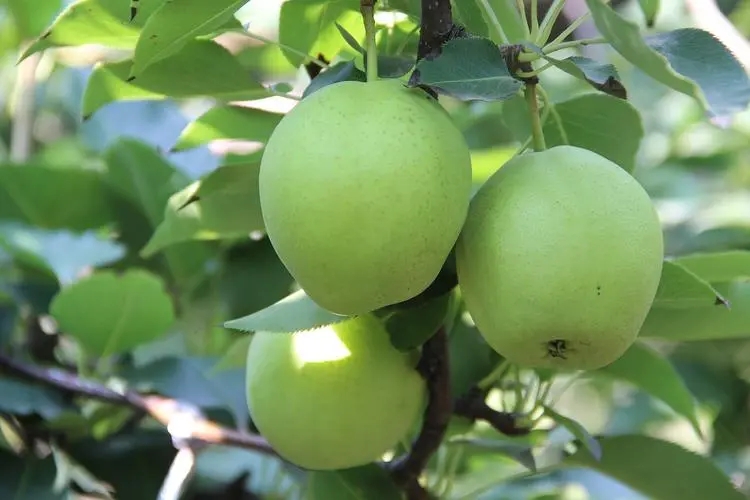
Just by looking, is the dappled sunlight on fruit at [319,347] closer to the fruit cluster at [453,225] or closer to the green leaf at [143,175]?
the fruit cluster at [453,225]

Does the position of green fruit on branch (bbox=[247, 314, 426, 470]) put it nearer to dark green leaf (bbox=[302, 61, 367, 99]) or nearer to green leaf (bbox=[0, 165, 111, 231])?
dark green leaf (bbox=[302, 61, 367, 99])

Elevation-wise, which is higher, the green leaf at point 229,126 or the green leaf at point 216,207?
the green leaf at point 229,126

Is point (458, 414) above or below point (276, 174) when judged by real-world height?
below

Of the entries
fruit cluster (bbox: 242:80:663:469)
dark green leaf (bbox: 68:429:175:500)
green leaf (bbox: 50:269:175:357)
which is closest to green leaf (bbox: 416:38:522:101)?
fruit cluster (bbox: 242:80:663:469)

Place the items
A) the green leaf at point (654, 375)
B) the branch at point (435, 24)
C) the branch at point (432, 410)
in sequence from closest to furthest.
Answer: the branch at point (435, 24)
the branch at point (432, 410)
the green leaf at point (654, 375)

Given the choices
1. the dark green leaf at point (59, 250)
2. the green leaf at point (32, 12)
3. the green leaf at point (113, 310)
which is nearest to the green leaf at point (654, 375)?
the green leaf at point (113, 310)

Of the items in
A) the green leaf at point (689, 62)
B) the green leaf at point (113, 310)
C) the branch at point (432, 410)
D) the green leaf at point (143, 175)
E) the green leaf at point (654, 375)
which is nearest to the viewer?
the green leaf at point (689, 62)

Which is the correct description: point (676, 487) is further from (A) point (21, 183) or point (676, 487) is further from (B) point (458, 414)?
(A) point (21, 183)

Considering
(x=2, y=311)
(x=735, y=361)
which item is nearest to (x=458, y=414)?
(x=2, y=311)
